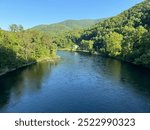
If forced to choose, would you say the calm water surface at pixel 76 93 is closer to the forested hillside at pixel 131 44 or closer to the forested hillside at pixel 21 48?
the forested hillside at pixel 21 48

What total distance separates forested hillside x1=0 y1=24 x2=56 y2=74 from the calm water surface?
4.56 metres

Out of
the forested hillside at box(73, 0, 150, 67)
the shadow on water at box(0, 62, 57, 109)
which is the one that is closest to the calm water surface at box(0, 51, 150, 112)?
the shadow on water at box(0, 62, 57, 109)

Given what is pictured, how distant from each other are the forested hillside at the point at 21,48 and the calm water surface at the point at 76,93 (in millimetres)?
4560

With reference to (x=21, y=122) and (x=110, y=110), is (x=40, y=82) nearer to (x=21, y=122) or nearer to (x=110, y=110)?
(x=110, y=110)

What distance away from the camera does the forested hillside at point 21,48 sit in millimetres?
43312

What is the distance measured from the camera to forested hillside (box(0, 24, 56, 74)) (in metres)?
43.3

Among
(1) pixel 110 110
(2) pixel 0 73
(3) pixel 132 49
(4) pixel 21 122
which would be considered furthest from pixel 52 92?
(3) pixel 132 49

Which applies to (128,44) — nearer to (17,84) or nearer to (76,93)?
(17,84)

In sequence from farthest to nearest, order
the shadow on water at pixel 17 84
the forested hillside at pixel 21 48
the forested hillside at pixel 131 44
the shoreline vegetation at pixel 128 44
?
the shoreline vegetation at pixel 128 44, the forested hillside at pixel 131 44, the forested hillside at pixel 21 48, the shadow on water at pixel 17 84

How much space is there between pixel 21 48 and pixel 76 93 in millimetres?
29646

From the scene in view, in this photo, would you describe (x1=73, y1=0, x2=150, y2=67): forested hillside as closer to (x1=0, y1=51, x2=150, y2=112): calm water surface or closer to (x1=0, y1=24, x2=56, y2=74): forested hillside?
(x1=0, y1=51, x2=150, y2=112): calm water surface

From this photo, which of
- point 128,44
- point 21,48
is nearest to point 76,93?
point 21,48

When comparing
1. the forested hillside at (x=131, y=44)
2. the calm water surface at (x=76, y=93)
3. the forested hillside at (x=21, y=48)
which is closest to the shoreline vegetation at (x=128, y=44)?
the forested hillside at (x=131, y=44)

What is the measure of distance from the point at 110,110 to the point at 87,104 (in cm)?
250
